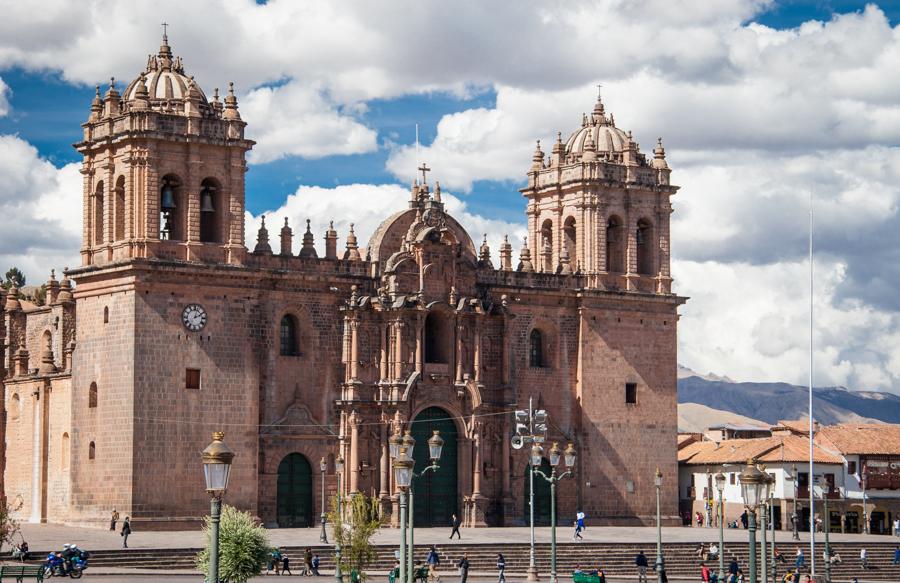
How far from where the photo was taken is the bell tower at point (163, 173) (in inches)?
2352

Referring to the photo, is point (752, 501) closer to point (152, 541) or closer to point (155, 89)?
point (152, 541)

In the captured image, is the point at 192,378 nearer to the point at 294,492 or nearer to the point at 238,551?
the point at 294,492

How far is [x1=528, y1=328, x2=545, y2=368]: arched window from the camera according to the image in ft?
227

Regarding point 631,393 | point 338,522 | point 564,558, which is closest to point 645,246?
point 631,393

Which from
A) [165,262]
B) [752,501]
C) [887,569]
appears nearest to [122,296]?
[165,262]

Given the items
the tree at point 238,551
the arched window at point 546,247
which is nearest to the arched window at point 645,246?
the arched window at point 546,247

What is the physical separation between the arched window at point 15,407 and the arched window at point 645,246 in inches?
988

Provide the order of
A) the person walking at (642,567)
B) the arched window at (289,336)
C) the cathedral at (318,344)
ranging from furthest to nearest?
1. the arched window at (289,336)
2. the cathedral at (318,344)
3. the person walking at (642,567)

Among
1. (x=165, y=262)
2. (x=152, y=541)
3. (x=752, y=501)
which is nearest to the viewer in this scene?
(x=752, y=501)

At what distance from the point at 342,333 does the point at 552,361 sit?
9414 millimetres

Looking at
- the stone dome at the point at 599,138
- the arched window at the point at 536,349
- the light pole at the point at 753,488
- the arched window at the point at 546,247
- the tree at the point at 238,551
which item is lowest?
the tree at the point at 238,551

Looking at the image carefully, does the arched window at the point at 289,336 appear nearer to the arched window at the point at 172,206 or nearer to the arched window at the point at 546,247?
the arched window at the point at 172,206

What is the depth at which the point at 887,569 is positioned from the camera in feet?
205

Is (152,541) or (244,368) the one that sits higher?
(244,368)
